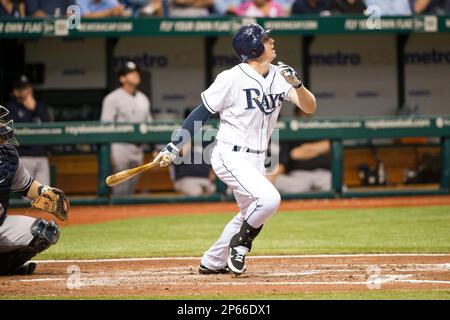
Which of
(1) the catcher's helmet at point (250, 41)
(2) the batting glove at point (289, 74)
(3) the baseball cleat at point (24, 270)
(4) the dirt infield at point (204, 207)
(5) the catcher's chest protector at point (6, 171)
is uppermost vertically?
(1) the catcher's helmet at point (250, 41)

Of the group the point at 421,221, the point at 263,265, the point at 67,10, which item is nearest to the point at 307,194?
the point at 421,221

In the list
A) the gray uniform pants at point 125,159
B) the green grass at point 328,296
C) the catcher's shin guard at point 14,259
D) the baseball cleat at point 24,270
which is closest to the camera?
the green grass at point 328,296

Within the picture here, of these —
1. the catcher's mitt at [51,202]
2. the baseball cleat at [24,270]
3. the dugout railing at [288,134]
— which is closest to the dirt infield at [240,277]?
the baseball cleat at [24,270]

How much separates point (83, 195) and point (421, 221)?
515 centimetres

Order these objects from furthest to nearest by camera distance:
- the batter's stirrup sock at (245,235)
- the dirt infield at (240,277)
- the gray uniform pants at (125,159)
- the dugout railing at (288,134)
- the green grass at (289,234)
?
the gray uniform pants at (125,159) → the dugout railing at (288,134) → the green grass at (289,234) → the batter's stirrup sock at (245,235) → the dirt infield at (240,277)

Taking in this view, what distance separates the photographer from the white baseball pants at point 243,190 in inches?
259

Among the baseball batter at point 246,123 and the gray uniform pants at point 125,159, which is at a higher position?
the baseball batter at point 246,123

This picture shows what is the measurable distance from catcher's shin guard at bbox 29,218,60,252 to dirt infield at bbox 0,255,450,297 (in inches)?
9.9

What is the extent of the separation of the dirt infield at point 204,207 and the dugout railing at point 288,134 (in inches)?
4.5

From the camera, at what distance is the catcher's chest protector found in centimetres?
680

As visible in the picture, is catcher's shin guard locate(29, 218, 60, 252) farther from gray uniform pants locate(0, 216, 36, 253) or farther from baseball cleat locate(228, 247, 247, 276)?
baseball cleat locate(228, 247, 247, 276)

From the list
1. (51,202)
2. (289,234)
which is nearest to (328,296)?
(51,202)

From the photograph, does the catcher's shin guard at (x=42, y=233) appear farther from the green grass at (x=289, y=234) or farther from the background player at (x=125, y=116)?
the background player at (x=125, y=116)
